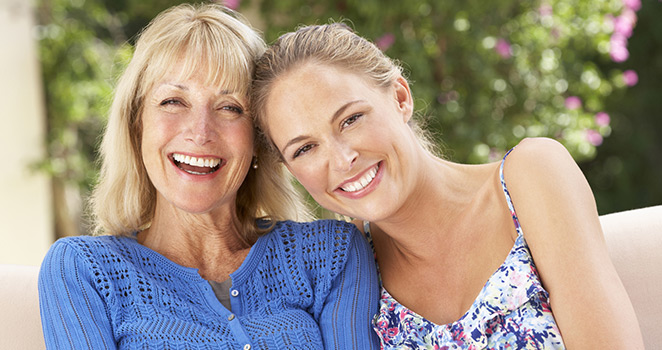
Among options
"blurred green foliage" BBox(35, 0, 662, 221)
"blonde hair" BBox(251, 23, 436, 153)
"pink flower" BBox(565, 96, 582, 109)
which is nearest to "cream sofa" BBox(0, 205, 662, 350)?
"blonde hair" BBox(251, 23, 436, 153)

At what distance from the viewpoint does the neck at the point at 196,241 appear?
6.74 ft

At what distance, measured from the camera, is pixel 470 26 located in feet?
12.7

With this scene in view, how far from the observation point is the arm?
169 cm

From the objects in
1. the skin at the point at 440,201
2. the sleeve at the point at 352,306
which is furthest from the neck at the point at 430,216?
the sleeve at the point at 352,306

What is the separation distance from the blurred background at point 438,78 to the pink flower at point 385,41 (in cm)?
1

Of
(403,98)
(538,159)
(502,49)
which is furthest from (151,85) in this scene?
(502,49)

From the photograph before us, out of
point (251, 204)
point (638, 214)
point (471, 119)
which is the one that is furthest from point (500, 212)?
point (471, 119)

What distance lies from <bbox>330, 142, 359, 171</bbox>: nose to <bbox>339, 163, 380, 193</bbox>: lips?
0.17 ft

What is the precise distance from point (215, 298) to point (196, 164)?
1.18 ft

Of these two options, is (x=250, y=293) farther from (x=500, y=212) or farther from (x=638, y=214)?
(x=638, y=214)

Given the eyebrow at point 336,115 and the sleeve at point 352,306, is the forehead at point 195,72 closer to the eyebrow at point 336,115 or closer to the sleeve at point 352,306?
the eyebrow at point 336,115

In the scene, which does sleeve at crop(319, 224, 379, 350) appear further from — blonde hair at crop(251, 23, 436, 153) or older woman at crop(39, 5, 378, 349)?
blonde hair at crop(251, 23, 436, 153)

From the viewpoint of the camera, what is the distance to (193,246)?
81.8 inches

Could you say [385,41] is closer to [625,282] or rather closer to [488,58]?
[488,58]
